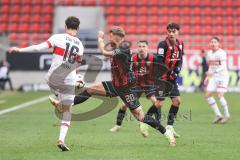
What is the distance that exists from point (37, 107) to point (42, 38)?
13.0 m

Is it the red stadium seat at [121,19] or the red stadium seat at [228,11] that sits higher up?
the red stadium seat at [228,11]

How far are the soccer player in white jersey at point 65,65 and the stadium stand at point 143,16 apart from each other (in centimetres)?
2486

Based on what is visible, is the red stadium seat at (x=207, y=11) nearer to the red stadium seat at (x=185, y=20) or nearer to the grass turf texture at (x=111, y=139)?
the red stadium seat at (x=185, y=20)

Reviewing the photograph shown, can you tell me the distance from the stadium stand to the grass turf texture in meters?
17.0

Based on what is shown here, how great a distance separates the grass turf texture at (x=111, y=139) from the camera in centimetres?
1093

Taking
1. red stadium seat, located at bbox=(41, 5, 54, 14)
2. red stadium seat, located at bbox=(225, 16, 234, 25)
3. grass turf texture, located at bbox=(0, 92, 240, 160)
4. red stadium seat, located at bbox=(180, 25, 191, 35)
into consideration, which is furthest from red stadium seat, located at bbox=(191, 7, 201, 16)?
grass turf texture, located at bbox=(0, 92, 240, 160)

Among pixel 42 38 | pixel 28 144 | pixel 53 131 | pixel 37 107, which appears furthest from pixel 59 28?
pixel 28 144

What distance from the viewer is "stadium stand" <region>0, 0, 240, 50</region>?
121 ft

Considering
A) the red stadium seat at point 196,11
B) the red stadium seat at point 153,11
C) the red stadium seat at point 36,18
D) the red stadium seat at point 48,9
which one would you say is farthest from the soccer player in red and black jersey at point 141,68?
the red stadium seat at point 48,9

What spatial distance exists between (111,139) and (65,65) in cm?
245

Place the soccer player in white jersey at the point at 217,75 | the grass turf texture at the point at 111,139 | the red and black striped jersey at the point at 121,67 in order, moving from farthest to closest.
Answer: the soccer player in white jersey at the point at 217,75
the red and black striped jersey at the point at 121,67
the grass turf texture at the point at 111,139

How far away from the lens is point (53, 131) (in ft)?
48.1

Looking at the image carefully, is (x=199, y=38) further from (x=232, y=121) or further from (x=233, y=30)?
(x=232, y=121)

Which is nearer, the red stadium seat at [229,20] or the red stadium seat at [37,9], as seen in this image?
the red stadium seat at [229,20]
